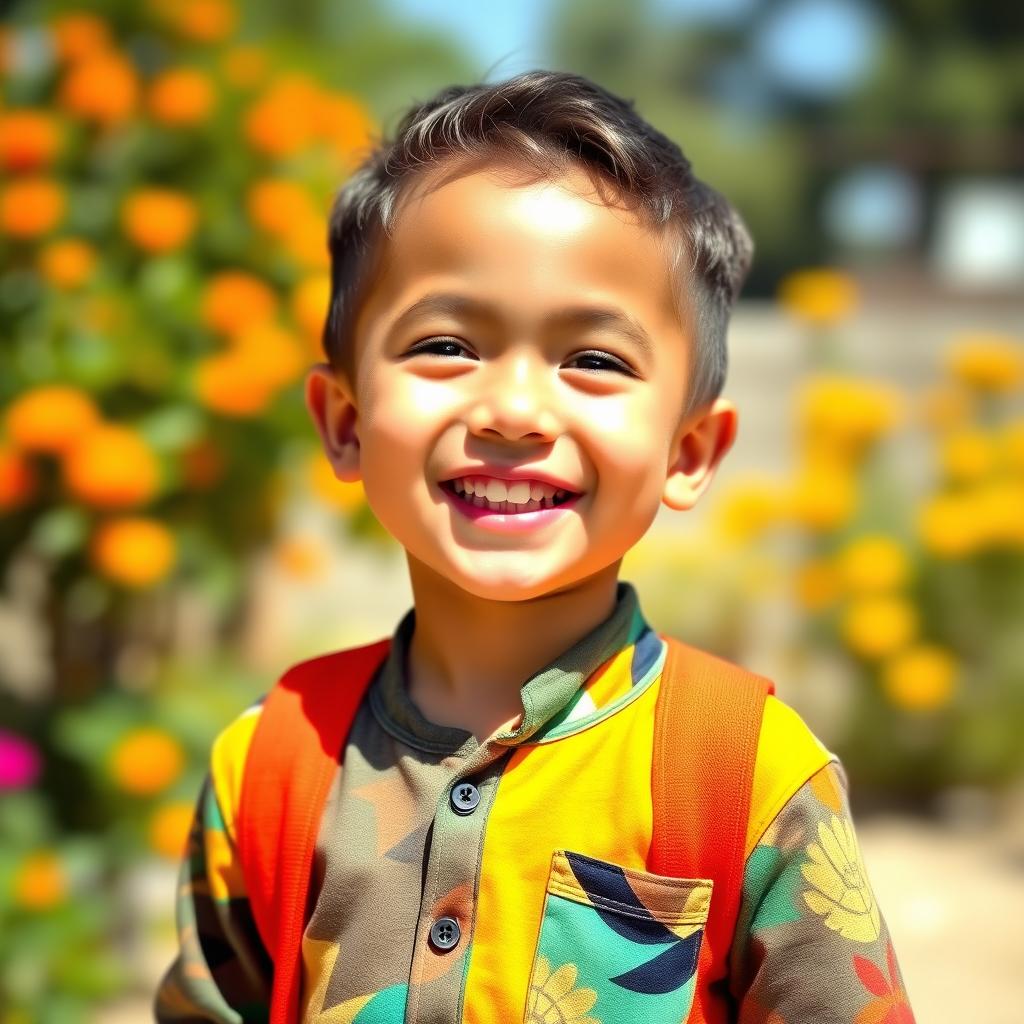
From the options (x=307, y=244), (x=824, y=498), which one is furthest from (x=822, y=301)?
(x=307, y=244)

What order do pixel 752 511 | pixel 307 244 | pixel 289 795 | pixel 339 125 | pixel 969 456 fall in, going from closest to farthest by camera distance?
1. pixel 289 795
2. pixel 307 244
3. pixel 339 125
4. pixel 969 456
5. pixel 752 511

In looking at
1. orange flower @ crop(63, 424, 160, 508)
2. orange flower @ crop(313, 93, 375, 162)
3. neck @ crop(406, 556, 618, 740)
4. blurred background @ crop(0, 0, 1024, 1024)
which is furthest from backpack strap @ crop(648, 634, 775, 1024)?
orange flower @ crop(313, 93, 375, 162)

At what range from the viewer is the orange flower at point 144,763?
8.44 ft

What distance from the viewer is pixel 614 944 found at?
1.09 metres

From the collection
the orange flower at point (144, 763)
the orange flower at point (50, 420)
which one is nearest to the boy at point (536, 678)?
the orange flower at point (144, 763)

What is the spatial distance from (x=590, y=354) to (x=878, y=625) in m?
2.89

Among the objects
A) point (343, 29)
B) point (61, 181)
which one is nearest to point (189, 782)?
point (61, 181)

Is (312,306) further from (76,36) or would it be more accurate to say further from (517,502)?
(517,502)

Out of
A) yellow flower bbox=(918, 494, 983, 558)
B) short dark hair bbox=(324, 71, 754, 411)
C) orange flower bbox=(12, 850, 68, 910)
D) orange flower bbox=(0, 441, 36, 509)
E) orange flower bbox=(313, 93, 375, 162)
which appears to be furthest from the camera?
yellow flower bbox=(918, 494, 983, 558)

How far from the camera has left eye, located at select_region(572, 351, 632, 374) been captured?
1137mm

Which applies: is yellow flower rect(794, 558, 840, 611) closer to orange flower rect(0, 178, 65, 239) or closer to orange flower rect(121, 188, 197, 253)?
orange flower rect(121, 188, 197, 253)

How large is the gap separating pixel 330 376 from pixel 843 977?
74 cm

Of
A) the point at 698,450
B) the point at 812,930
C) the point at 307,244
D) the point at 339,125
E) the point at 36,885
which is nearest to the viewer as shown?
the point at 812,930

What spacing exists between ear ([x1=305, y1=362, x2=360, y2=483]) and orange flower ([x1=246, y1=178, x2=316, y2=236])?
1.65 m
